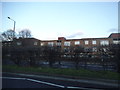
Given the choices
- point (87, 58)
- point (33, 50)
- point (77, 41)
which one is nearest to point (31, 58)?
point (33, 50)

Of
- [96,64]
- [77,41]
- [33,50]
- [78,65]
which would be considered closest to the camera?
[96,64]

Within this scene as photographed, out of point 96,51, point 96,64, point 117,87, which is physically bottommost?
point 117,87

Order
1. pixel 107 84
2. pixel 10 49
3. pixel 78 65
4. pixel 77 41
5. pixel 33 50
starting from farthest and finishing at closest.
→ pixel 77 41 < pixel 10 49 < pixel 33 50 < pixel 78 65 < pixel 107 84

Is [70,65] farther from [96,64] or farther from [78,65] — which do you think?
[96,64]

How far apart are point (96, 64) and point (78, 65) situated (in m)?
1.75

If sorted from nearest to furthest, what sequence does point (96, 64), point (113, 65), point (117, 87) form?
point (117, 87) → point (113, 65) → point (96, 64)

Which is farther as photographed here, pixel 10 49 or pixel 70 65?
pixel 10 49

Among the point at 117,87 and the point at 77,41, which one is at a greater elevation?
the point at 77,41

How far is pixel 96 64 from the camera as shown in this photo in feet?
36.2

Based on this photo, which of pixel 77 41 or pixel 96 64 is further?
pixel 77 41

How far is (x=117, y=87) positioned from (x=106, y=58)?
4.00 meters

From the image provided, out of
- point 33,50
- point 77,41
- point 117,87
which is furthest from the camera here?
point 77,41

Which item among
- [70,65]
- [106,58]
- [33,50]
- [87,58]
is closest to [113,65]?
[106,58]

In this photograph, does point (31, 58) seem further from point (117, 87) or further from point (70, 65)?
point (117, 87)
